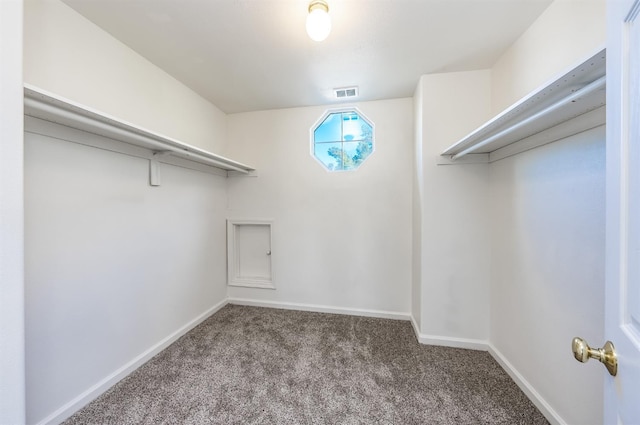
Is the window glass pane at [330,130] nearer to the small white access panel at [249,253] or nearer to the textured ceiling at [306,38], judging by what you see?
the textured ceiling at [306,38]

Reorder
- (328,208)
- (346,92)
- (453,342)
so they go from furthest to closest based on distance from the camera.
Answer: (328,208) → (346,92) → (453,342)

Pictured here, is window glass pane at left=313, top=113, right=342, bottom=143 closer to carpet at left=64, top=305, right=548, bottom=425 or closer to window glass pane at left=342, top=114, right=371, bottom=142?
window glass pane at left=342, top=114, right=371, bottom=142

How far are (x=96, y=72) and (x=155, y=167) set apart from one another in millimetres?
698

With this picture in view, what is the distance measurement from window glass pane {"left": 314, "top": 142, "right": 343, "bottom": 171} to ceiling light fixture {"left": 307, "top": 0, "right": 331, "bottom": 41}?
155cm

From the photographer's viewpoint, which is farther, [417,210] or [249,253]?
[249,253]

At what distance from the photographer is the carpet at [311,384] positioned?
1399 millimetres

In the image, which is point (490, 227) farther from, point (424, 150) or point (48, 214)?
point (48, 214)

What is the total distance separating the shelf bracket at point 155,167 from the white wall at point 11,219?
4.41 ft

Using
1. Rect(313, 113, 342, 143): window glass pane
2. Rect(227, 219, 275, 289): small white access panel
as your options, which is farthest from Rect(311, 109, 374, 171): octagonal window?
Rect(227, 219, 275, 289): small white access panel

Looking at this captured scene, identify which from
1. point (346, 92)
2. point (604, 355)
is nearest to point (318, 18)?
point (346, 92)

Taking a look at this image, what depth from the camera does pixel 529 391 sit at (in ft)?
4.95

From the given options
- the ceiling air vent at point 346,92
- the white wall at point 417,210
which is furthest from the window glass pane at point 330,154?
the white wall at point 417,210

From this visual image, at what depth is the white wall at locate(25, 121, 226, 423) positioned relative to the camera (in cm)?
127

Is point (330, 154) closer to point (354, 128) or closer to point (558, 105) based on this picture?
point (354, 128)
